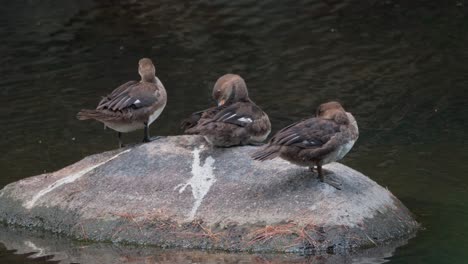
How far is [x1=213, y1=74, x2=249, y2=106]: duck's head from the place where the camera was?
38.8ft

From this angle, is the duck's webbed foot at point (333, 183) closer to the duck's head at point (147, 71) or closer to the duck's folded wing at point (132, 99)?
the duck's folded wing at point (132, 99)

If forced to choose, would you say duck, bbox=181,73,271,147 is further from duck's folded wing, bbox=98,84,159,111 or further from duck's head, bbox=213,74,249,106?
duck's folded wing, bbox=98,84,159,111

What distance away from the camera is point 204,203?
10375 mm

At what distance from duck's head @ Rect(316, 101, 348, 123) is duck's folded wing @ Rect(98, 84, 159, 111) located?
211cm

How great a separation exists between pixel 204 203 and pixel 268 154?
35.1 inches

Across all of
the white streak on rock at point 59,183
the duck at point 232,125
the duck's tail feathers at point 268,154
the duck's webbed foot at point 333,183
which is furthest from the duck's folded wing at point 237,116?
the white streak on rock at point 59,183

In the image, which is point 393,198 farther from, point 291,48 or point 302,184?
point 291,48

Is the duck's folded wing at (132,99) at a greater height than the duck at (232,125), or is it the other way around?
the duck's folded wing at (132,99)

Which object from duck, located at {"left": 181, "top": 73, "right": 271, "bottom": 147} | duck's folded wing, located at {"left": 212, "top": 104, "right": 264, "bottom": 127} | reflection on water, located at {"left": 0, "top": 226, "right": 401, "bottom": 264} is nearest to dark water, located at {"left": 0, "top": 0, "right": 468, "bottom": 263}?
reflection on water, located at {"left": 0, "top": 226, "right": 401, "bottom": 264}

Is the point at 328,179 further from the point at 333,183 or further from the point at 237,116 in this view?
the point at 237,116

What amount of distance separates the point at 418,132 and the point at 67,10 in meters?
12.8

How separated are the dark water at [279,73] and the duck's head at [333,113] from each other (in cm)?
147

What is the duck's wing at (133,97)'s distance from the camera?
11.4 meters

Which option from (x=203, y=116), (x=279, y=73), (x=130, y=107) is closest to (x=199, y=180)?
(x=203, y=116)
